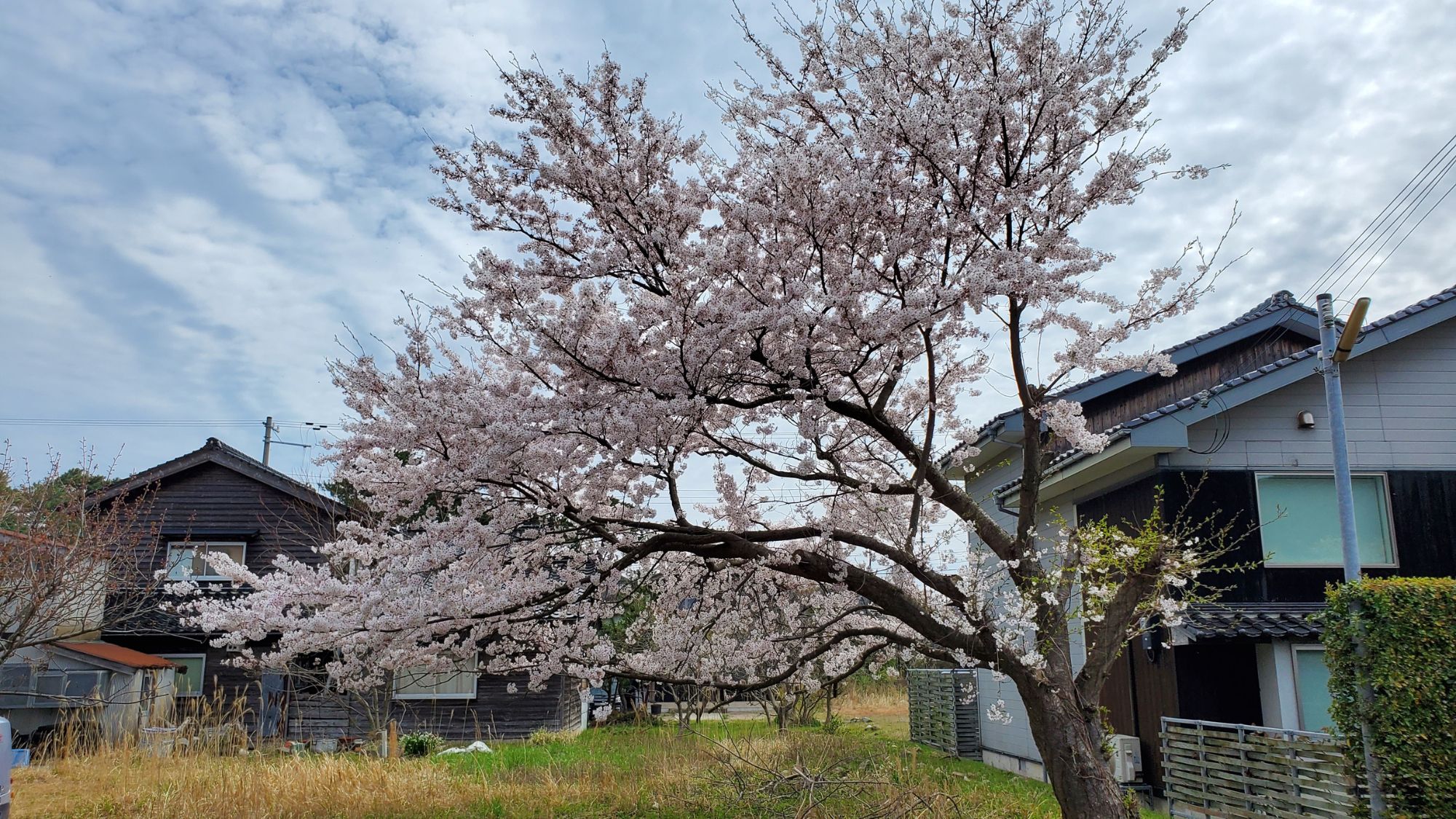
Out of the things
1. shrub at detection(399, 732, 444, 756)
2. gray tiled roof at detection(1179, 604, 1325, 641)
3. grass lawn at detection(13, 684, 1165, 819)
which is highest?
gray tiled roof at detection(1179, 604, 1325, 641)

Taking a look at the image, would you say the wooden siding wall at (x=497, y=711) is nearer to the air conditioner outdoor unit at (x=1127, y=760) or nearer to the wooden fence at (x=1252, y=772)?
the air conditioner outdoor unit at (x=1127, y=760)

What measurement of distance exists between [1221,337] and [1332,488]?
2.60 meters

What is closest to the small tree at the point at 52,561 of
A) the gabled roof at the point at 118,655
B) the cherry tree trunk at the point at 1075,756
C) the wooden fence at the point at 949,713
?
the gabled roof at the point at 118,655

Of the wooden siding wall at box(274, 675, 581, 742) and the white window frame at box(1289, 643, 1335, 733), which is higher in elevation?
the white window frame at box(1289, 643, 1335, 733)

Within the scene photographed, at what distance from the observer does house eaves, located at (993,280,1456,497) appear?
361 inches

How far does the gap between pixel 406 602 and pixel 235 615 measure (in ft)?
4.50

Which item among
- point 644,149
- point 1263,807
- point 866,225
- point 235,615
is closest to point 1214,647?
point 1263,807

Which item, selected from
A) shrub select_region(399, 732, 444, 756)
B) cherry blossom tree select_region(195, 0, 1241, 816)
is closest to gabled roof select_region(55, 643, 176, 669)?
shrub select_region(399, 732, 444, 756)

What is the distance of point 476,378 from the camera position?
6.68 metres

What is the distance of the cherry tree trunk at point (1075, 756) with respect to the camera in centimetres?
570

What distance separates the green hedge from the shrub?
11.7 metres

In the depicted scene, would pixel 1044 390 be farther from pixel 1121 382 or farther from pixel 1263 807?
pixel 1121 382

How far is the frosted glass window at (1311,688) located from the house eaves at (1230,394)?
2288 millimetres

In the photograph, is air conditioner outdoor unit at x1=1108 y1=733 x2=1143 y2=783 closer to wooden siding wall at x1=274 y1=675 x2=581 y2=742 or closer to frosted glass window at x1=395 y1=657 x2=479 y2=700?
wooden siding wall at x1=274 y1=675 x2=581 y2=742
